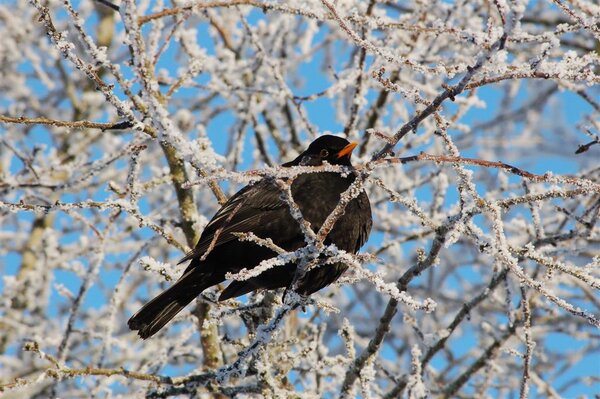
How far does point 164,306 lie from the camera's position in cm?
376

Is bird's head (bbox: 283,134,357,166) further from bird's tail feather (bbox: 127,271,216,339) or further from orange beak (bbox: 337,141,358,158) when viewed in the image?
bird's tail feather (bbox: 127,271,216,339)

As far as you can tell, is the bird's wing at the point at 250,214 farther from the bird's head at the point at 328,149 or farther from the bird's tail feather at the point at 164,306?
the bird's head at the point at 328,149

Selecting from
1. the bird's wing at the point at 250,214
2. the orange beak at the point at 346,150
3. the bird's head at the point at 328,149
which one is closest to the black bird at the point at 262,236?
the bird's wing at the point at 250,214

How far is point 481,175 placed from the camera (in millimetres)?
9383

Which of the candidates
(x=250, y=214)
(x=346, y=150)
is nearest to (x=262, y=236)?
(x=250, y=214)

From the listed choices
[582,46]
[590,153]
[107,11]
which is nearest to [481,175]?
[590,153]

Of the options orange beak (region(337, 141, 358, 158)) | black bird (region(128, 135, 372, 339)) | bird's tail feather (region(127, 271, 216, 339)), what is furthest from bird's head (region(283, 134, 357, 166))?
bird's tail feather (region(127, 271, 216, 339))

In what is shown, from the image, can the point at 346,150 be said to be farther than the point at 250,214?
Yes

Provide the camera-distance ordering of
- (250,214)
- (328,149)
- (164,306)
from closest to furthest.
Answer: (164,306), (250,214), (328,149)

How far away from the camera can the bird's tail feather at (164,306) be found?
12.2 feet

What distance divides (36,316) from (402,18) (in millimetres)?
4616

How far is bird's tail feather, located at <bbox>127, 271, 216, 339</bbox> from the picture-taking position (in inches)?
146

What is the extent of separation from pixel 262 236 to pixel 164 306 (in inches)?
23.5

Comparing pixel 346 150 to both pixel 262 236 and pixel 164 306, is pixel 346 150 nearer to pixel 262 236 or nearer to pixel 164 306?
pixel 262 236
